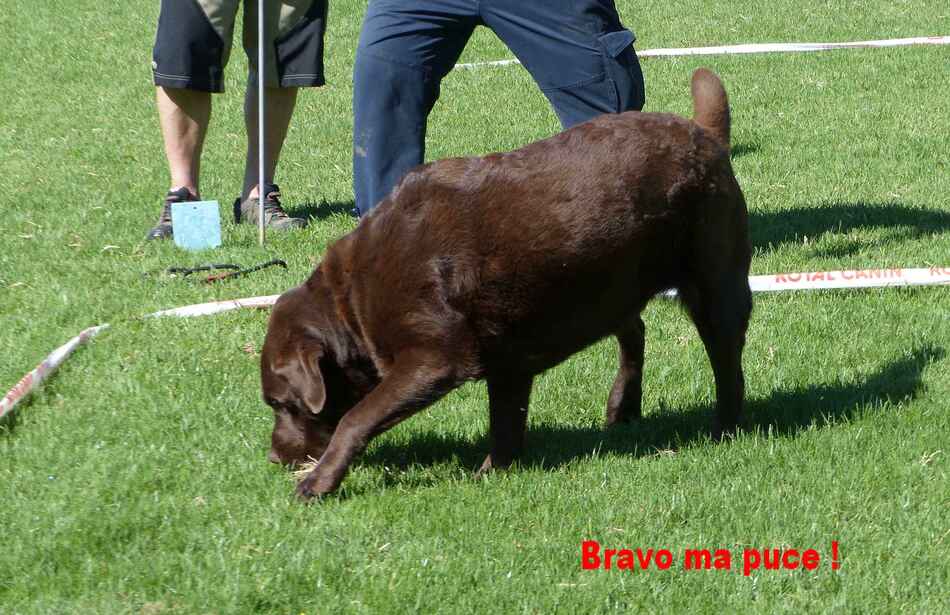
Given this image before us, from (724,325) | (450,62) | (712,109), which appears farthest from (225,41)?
(724,325)

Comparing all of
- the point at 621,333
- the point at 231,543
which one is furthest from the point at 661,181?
the point at 231,543

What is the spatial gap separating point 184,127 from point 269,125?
60 cm

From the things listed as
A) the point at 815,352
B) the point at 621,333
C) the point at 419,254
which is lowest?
the point at 815,352

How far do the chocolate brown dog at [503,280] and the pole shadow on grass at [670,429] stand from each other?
0.89ft

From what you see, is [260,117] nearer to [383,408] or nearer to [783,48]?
[383,408]

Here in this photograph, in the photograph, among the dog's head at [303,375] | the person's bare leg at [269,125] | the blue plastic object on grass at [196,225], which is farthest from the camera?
the person's bare leg at [269,125]

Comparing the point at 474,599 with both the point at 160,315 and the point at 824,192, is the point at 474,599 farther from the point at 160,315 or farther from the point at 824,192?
the point at 824,192

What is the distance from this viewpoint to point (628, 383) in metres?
4.93

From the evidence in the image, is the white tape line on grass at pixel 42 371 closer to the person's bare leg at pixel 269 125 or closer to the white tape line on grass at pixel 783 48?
the person's bare leg at pixel 269 125

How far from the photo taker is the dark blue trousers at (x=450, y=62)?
5.47m

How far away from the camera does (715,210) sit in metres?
4.41

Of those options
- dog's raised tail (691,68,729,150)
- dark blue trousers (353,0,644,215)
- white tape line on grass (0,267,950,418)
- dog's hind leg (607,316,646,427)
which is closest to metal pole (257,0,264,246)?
white tape line on grass (0,267,950,418)

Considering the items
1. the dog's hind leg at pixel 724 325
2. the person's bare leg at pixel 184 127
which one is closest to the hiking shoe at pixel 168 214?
the person's bare leg at pixel 184 127

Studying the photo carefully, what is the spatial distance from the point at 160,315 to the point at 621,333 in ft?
7.91
